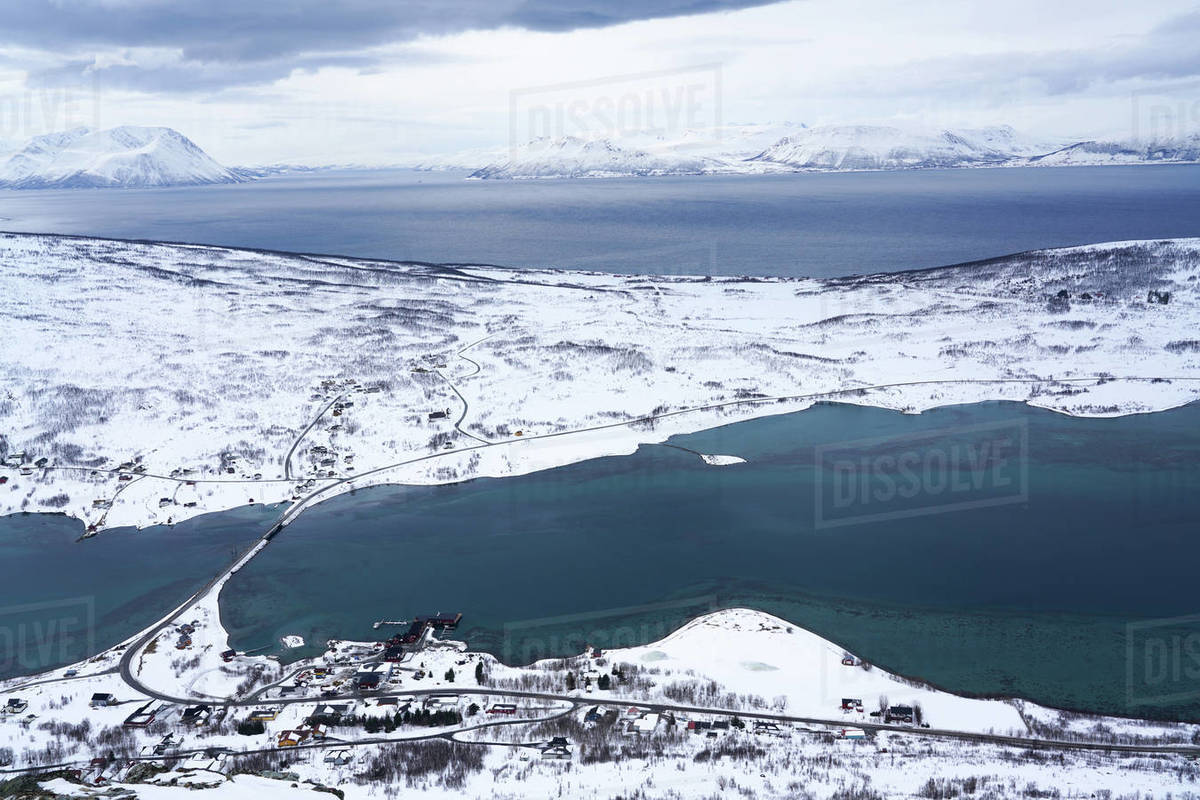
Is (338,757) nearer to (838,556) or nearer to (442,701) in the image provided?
(442,701)

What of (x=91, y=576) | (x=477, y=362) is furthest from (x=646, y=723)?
(x=477, y=362)

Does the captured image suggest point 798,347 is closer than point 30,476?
No

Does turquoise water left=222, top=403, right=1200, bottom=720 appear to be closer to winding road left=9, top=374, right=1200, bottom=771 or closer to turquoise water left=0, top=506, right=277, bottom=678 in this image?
winding road left=9, top=374, right=1200, bottom=771

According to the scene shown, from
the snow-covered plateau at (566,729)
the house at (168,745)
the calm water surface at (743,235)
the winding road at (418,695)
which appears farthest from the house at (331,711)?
the calm water surface at (743,235)

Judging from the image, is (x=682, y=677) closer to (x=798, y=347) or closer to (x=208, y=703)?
(x=208, y=703)

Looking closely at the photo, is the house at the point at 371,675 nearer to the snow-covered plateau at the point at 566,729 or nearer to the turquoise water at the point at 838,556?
the snow-covered plateau at the point at 566,729

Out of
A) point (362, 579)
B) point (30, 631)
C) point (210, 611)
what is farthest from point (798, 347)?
point (30, 631)
